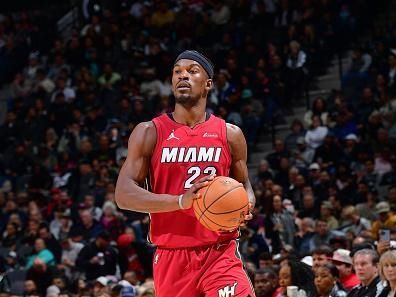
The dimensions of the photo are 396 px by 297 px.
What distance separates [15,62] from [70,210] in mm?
6915

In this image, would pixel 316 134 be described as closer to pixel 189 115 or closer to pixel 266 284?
pixel 266 284

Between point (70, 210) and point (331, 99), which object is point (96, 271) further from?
point (331, 99)

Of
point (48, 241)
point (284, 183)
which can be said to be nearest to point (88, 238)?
point (48, 241)

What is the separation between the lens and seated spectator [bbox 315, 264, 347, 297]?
9.48 meters

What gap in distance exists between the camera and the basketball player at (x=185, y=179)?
614cm

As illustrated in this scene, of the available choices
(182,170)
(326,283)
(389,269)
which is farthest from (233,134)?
(326,283)

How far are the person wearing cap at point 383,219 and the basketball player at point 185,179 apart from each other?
624 centimetres

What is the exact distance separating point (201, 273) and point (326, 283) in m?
3.58

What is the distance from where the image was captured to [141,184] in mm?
6387

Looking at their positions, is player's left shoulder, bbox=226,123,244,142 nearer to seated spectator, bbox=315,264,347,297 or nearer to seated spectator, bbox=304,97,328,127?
seated spectator, bbox=315,264,347,297

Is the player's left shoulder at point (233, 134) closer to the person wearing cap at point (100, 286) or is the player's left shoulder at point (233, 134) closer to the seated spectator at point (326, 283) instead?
the seated spectator at point (326, 283)

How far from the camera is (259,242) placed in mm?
13578

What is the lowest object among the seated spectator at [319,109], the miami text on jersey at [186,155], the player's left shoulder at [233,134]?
Result: the miami text on jersey at [186,155]

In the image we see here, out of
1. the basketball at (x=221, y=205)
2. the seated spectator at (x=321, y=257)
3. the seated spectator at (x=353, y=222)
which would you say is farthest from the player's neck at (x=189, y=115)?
the seated spectator at (x=353, y=222)
